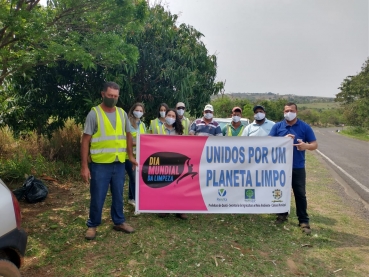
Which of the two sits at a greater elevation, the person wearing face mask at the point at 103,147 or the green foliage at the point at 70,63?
the green foliage at the point at 70,63

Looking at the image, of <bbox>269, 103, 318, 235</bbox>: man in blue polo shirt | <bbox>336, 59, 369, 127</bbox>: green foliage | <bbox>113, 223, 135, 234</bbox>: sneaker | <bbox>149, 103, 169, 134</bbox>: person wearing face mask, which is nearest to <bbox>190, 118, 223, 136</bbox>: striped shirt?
<bbox>149, 103, 169, 134</bbox>: person wearing face mask

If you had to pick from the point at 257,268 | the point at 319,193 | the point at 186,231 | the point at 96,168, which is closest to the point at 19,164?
the point at 96,168

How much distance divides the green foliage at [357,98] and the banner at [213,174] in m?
33.3

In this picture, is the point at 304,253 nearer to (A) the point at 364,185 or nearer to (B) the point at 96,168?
(B) the point at 96,168

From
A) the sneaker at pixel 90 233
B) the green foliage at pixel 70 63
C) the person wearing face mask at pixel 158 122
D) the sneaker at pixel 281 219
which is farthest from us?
the person wearing face mask at pixel 158 122

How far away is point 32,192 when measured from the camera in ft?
18.5

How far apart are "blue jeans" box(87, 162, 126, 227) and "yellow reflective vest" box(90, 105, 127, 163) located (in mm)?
113

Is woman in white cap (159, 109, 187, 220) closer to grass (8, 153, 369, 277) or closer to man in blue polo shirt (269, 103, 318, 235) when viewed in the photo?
grass (8, 153, 369, 277)

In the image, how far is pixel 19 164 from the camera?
269 inches

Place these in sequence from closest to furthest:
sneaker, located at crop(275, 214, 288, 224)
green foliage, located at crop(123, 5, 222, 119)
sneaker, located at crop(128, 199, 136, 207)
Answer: sneaker, located at crop(275, 214, 288, 224) < sneaker, located at crop(128, 199, 136, 207) < green foliage, located at crop(123, 5, 222, 119)

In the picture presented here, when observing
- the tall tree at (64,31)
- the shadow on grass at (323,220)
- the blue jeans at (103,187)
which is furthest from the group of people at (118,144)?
the tall tree at (64,31)

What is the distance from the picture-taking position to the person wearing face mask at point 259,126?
18.3 feet

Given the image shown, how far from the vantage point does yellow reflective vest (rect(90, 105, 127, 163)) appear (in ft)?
12.9

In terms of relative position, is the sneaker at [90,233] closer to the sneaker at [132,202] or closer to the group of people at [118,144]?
the group of people at [118,144]
